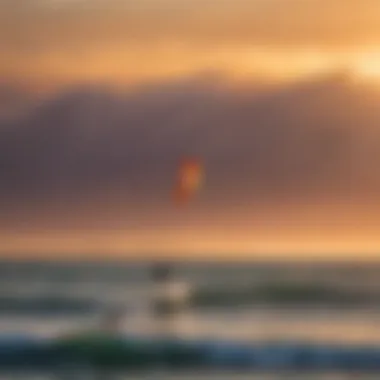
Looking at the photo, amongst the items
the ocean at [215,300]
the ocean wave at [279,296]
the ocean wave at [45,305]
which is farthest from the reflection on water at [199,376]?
the ocean wave at [279,296]

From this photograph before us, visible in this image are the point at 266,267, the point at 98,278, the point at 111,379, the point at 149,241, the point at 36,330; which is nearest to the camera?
the point at 111,379

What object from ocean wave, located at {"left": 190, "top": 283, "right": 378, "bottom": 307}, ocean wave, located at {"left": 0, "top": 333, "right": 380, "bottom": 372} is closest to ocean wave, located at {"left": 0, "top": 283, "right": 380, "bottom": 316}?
ocean wave, located at {"left": 190, "top": 283, "right": 378, "bottom": 307}

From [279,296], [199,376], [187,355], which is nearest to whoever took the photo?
[199,376]

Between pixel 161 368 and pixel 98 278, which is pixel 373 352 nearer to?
pixel 161 368

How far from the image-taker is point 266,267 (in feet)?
20.0

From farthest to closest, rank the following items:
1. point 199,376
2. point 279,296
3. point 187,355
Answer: point 279,296 < point 187,355 < point 199,376

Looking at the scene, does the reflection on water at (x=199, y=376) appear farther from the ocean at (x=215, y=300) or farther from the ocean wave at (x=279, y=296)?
the ocean wave at (x=279, y=296)

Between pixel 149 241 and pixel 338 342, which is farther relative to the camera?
pixel 149 241

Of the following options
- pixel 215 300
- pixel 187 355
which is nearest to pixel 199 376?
pixel 187 355

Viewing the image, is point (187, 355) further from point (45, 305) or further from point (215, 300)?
point (45, 305)

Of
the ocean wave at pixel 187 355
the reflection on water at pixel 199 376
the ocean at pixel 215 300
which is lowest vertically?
the reflection on water at pixel 199 376

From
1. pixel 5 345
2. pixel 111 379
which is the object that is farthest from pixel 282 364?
pixel 5 345

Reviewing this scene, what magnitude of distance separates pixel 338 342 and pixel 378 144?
1.08m

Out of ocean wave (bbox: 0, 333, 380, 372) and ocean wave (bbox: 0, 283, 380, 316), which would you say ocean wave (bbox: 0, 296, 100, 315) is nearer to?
ocean wave (bbox: 0, 283, 380, 316)
